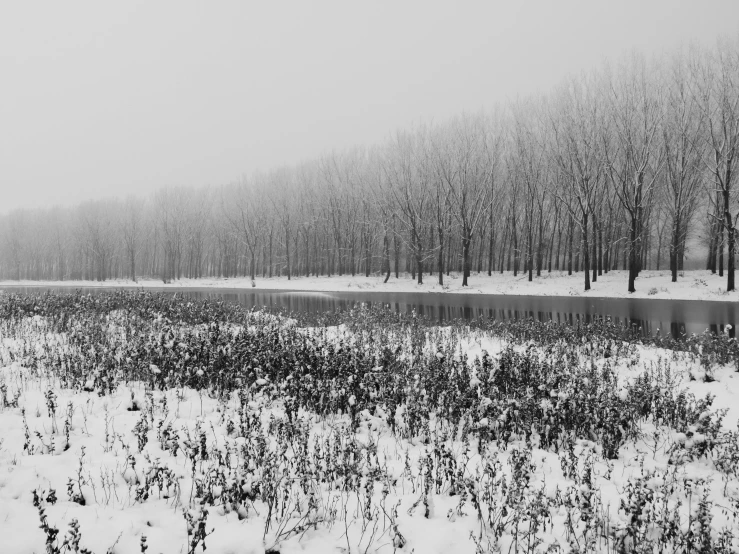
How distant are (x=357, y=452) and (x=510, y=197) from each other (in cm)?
4215

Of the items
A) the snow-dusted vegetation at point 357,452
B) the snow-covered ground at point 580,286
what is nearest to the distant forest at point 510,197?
the snow-covered ground at point 580,286

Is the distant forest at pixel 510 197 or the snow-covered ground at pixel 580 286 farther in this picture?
the distant forest at pixel 510 197

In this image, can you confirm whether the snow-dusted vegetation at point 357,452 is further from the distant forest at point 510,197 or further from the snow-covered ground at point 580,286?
the distant forest at point 510,197

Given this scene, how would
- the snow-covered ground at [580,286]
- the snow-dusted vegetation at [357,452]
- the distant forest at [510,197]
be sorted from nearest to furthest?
the snow-dusted vegetation at [357,452] < the snow-covered ground at [580,286] < the distant forest at [510,197]

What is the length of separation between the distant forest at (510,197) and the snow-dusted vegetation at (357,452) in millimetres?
23275

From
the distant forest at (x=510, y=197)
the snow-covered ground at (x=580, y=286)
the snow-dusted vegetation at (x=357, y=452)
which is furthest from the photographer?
the distant forest at (x=510, y=197)

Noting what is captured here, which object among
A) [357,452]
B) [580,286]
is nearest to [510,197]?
[580,286]

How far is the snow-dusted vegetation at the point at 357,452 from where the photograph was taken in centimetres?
345

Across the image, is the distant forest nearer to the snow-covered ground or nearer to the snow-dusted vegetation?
the snow-covered ground

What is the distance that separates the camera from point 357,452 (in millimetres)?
4430

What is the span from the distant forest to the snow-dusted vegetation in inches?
916

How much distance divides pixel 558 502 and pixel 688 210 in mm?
39078

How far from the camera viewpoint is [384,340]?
1155cm

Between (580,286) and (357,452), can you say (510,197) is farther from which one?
(357,452)
